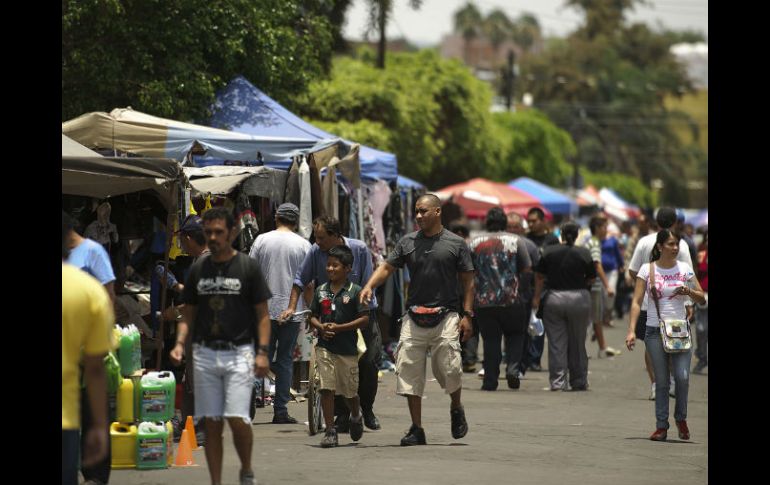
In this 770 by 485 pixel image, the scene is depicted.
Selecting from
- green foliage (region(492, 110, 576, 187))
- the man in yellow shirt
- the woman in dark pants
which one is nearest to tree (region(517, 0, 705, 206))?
green foliage (region(492, 110, 576, 187))

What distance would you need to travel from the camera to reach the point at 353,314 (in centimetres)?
1159

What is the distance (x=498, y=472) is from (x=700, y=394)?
7209mm

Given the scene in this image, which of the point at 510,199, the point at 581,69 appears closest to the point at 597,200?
the point at 510,199

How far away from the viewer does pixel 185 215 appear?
1291 centimetres

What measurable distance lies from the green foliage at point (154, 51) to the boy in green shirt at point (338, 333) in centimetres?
812

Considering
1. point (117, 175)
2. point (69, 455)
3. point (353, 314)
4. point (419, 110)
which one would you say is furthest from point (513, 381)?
point (419, 110)

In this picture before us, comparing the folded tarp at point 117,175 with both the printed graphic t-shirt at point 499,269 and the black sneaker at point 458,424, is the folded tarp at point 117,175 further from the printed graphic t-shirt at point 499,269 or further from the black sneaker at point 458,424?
the printed graphic t-shirt at point 499,269

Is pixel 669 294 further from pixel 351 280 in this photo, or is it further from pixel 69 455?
pixel 69 455

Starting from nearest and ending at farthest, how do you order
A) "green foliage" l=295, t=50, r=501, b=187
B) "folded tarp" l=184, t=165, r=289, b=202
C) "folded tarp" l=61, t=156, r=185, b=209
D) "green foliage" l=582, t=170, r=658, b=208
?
"folded tarp" l=61, t=156, r=185, b=209
"folded tarp" l=184, t=165, r=289, b=202
"green foliage" l=295, t=50, r=501, b=187
"green foliage" l=582, t=170, r=658, b=208

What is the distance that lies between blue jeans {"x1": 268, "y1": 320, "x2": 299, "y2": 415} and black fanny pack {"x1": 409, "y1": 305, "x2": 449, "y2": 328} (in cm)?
167

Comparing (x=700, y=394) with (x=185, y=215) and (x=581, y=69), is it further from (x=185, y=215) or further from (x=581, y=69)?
(x=581, y=69)

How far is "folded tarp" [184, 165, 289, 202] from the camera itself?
14.0m

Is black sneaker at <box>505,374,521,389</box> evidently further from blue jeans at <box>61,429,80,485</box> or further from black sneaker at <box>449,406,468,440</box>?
blue jeans at <box>61,429,80,485</box>

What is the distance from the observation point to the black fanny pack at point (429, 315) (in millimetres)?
11789
